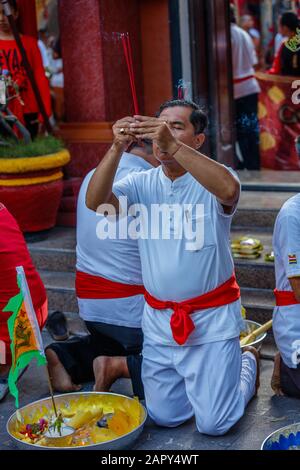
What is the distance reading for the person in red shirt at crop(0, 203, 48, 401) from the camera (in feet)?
16.4

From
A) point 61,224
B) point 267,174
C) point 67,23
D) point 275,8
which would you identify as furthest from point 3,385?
point 275,8

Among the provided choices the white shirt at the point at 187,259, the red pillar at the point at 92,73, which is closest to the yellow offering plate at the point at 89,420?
the white shirt at the point at 187,259

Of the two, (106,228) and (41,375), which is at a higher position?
(106,228)

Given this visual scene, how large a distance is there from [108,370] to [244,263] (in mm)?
1496

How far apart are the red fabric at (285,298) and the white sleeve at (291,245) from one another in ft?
0.61

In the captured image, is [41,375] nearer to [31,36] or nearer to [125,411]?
[125,411]

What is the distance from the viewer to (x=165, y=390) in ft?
15.2

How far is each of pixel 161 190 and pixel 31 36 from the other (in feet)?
11.7

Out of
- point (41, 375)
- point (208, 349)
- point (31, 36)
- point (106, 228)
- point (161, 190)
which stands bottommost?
point (41, 375)

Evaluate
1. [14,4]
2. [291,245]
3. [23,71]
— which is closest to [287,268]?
[291,245]

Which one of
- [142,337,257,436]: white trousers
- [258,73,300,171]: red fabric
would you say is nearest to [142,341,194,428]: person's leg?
[142,337,257,436]: white trousers

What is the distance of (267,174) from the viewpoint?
8.28 meters

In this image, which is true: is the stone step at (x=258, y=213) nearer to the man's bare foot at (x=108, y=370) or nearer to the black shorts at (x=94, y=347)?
the black shorts at (x=94, y=347)
